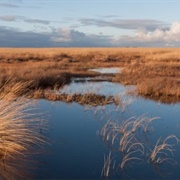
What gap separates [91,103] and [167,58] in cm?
3031

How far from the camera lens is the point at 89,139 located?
9.35m

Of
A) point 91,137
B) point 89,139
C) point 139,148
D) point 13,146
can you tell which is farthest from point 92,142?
point 13,146

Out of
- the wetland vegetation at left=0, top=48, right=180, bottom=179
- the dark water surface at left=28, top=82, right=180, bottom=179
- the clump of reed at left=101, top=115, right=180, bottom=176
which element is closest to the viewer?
the dark water surface at left=28, top=82, right=180, bottom=179

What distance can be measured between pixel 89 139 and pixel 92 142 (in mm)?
285

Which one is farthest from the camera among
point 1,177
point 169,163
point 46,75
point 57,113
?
point 46,75

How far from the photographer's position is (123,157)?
26.4 feet

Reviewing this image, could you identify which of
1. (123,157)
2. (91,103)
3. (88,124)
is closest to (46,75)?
(91,103)

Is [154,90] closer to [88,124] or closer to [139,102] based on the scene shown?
[139,102]

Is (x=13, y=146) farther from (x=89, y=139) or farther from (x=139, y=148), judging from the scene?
(x=139, y=148)

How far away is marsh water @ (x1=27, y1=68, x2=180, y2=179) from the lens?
7227mm

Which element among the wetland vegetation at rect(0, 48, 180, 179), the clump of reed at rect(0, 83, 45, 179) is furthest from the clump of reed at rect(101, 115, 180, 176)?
the clump of reed at rect(0, 83, 45, 179)

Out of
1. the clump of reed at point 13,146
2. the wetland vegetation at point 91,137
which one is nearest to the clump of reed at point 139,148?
the wetland vegetation at point 91,137

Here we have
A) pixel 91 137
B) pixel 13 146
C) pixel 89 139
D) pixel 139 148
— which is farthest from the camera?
pixel 91 137

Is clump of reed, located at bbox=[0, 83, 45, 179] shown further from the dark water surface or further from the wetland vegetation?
the dark water surface
